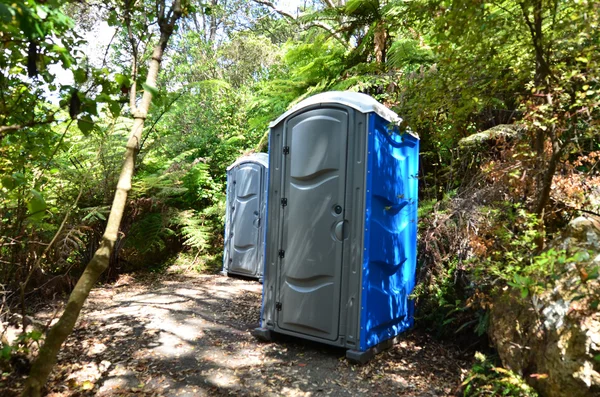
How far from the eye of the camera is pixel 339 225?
12.1ft

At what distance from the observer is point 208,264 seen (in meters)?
8.72

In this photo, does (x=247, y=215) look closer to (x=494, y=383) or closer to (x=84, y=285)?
(x=494, y=383)

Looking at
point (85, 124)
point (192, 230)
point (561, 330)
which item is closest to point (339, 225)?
point (561, 330)

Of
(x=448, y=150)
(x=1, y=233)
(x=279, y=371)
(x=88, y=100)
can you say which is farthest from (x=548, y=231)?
(x=1, y=233)

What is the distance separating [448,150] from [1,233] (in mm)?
5172

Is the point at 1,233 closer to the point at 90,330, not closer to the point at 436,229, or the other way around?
the point at 90,330

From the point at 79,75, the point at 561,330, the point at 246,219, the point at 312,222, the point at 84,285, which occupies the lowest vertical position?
the point at 561,330

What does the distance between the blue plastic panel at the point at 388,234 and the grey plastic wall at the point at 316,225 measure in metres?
0.07

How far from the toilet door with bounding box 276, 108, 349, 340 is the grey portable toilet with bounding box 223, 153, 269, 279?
10.6 ft

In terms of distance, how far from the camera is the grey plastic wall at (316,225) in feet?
12.0

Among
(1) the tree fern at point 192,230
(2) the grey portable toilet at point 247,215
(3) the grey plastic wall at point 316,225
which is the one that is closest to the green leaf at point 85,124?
(3) the grey plastic wall at point 316,225

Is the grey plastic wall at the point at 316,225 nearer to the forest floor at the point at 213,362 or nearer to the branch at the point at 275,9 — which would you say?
the forest floor at the point at 213,362

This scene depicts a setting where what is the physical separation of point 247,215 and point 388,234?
3941 millimetres

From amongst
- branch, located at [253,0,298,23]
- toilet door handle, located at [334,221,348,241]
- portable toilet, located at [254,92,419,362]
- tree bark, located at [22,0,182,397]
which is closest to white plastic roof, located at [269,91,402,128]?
portable toilet, located at [254,92,419,362]
